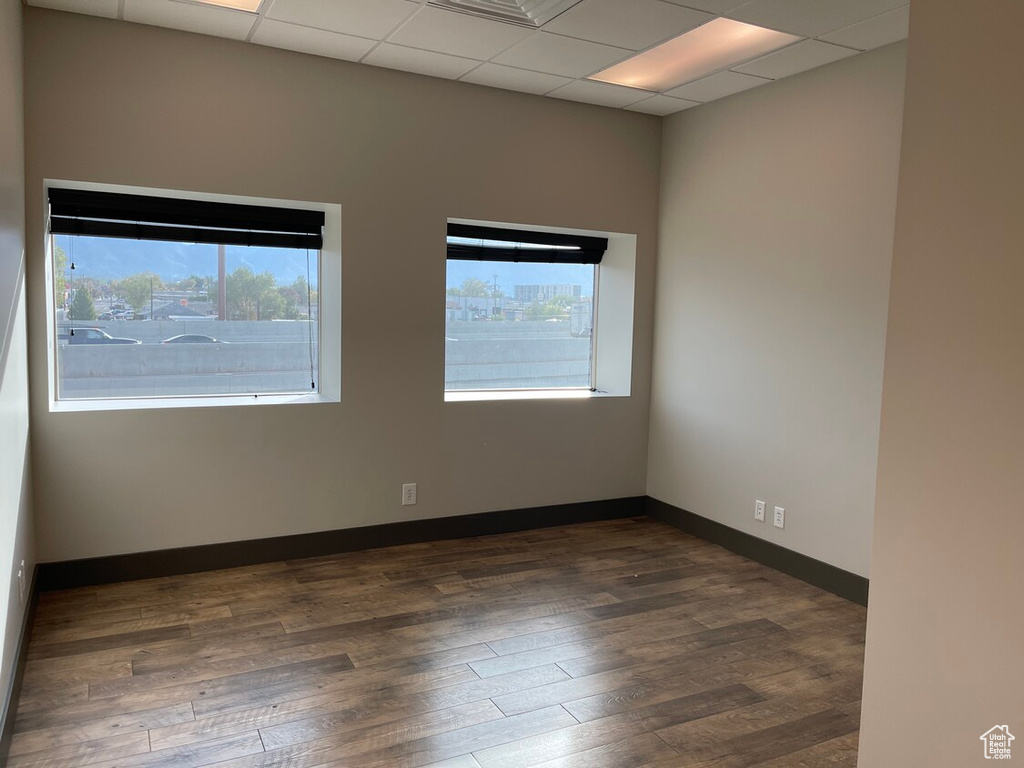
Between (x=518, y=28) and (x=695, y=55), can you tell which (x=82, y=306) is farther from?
(x=695, y=55)

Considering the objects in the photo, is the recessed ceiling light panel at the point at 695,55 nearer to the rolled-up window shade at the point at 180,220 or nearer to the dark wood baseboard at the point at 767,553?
the rolled-up window shade at the point at 180,220

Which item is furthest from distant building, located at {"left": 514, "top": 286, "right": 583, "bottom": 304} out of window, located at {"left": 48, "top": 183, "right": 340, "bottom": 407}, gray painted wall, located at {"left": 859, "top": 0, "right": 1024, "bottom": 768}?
gray painted wall, located at {"left": 859, "top": 0, "right": 1024, "bottom": 768}

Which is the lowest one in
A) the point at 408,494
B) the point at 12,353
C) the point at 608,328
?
the point at 408,494

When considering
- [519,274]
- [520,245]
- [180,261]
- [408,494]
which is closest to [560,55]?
[520,245]

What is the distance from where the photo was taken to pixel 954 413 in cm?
164

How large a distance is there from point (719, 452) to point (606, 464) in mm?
786

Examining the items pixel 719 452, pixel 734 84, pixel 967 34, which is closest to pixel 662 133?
pixel 734 84

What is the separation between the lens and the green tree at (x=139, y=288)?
392 centimetres

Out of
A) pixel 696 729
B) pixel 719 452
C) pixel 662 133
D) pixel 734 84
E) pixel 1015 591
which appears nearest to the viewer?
pixel 1015 591

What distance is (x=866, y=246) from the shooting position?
3705 mm

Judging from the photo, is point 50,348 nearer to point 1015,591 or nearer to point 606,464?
point 606,464

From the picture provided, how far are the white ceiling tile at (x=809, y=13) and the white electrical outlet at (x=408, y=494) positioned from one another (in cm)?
291

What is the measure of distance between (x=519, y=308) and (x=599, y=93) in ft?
4.63

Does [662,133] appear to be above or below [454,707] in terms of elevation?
above
